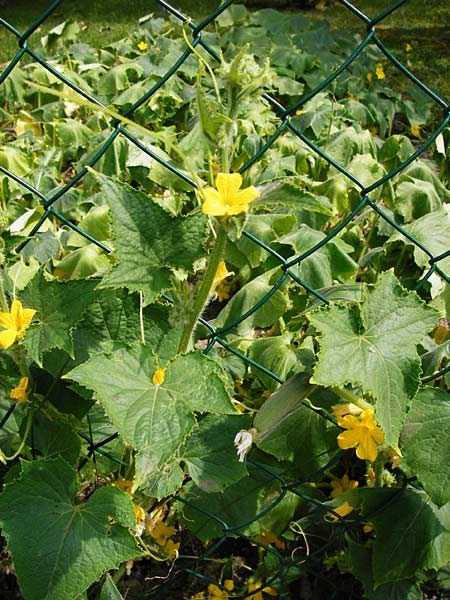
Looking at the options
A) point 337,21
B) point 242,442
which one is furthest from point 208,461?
point 337,21

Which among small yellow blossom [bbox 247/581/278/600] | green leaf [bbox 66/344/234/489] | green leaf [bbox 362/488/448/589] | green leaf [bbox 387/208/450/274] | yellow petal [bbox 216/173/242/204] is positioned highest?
yellow petal [bbox 216/173/242/204]

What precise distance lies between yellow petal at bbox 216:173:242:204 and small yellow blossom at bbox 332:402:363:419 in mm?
504

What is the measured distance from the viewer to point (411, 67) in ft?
17.7

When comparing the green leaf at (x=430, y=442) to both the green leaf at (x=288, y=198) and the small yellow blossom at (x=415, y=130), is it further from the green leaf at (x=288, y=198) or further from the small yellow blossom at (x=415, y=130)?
the small yellow blossom at (x=415, y=130)

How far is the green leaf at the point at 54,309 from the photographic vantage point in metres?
1.05

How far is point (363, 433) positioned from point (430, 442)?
124 mm

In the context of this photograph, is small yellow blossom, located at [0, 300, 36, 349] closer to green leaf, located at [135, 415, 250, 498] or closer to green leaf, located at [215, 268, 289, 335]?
green leaf, located at [135, 415, 250, 498]

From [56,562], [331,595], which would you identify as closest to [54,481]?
[56,562]

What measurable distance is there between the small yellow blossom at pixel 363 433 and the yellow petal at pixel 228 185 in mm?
516

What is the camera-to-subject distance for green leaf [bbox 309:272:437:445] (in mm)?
1061

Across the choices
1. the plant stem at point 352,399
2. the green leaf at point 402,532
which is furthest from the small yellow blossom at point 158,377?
the green leaf at point 402,532

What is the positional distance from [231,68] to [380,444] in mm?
758

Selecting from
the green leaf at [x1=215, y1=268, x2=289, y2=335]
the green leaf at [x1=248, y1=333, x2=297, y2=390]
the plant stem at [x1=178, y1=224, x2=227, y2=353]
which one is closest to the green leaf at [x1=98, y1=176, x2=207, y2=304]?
the plant stem at [x1=178, y1=224, x2=227, y2=353]

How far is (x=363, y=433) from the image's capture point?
1.23 metres
